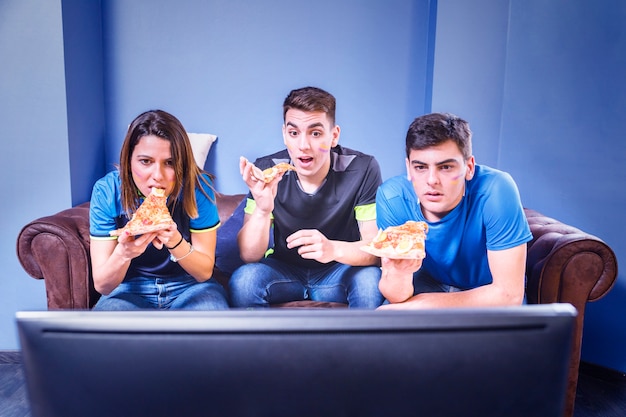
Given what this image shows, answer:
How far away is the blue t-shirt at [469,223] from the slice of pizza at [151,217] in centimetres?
78

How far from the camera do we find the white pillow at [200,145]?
2701mm

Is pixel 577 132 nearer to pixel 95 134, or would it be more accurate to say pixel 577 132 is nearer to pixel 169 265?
pixel 169 265

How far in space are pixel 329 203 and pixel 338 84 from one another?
1.24m

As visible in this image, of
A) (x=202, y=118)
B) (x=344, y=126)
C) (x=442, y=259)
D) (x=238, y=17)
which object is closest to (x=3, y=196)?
(x=202, y=118)

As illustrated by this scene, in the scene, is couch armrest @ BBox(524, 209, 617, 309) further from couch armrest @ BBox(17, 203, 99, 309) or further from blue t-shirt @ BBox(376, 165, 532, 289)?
couch armrest @ BBox(17, 203, 99, 309)

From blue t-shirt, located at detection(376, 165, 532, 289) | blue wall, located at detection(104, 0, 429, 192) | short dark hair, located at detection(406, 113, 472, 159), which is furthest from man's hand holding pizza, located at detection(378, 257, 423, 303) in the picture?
blue wall, located at detection(104, 0, 429, 192)

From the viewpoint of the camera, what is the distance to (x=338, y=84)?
2844 mm

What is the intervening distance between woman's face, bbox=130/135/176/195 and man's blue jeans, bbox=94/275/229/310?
0.37 meters

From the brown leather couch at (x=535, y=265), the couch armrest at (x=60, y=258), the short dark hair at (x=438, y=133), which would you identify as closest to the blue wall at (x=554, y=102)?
the brown leather couch at (x=535, y=265)

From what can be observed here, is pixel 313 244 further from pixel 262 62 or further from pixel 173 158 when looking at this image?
pixel 262 62

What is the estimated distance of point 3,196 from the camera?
2.40 metres

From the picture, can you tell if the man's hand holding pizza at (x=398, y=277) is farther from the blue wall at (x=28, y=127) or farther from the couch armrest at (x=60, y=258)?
the blue wall at (x=28, y=127)

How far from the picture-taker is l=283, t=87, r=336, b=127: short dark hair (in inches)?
68.9

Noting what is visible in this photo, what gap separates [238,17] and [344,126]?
3.08 feet
